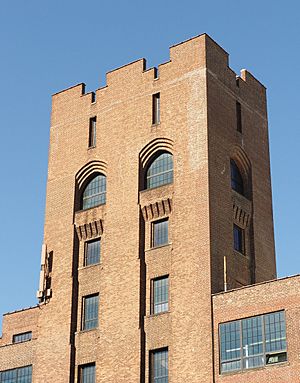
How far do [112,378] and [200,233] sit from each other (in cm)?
907

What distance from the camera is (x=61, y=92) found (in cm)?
5747

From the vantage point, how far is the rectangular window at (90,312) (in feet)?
162

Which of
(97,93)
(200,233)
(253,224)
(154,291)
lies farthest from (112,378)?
(97,93)

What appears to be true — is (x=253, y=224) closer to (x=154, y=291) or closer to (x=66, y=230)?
(x=154, y=291)

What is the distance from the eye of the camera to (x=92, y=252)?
51.5 metres

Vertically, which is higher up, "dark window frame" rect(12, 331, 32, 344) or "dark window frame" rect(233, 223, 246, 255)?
"dark window frame" rect(233, 223, 246, 255)

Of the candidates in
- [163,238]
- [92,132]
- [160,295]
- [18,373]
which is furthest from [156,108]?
[18,373]

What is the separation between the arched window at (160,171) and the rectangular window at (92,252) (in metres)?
4.61

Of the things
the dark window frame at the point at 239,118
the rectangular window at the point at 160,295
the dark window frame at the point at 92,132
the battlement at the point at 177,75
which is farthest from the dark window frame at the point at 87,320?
the dark window frame at the point at 239,118

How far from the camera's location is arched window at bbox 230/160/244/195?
5134cm

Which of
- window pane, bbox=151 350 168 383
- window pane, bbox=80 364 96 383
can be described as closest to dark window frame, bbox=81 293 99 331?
window pane, bbox=80 364 96 383

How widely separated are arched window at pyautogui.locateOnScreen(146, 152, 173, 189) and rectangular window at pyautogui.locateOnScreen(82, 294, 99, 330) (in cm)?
720

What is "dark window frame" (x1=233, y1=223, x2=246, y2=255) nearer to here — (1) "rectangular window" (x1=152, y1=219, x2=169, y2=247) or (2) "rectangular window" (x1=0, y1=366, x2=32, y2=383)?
(1) "rectangular window" (x1=152, y1=219, x2=169, y2=247)

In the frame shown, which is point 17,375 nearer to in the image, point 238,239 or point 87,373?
point 87,373
